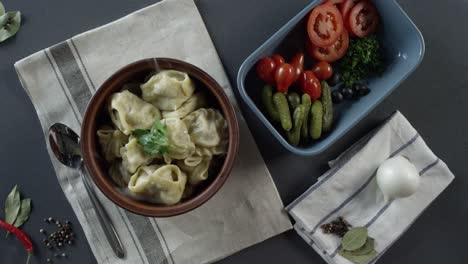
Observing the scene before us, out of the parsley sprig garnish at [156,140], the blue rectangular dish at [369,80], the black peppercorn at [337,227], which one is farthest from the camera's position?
the black peppercorn at [337,227]

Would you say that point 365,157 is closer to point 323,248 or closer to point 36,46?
point 323,248

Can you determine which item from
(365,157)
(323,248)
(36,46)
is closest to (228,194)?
(323,248)

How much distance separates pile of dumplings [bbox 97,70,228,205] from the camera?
134 centimetres

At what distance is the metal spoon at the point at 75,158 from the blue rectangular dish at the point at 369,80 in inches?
20.5

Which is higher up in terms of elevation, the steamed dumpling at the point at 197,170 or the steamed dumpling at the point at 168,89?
the steamed dumpling at the point at 168,89

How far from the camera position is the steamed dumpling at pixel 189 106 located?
4.54ft

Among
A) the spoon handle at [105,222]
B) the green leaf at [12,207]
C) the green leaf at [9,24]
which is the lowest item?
the spoon handle at [105,222]

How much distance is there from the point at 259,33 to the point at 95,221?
78cm

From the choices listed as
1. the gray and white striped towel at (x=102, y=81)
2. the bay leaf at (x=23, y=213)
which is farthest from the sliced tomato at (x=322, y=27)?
the bay leaf at (x=23, y=213)

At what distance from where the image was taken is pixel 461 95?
1.66 metres

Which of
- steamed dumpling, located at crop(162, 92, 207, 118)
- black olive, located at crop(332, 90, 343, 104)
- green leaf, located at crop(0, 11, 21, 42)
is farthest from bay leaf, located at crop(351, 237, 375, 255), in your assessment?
green leaf, located at crop(0, 11, 21, 42)

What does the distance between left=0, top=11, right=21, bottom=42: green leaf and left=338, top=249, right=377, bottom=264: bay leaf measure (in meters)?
1.23

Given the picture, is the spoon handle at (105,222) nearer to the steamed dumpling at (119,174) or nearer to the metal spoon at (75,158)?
the metal spoon at (75,158)

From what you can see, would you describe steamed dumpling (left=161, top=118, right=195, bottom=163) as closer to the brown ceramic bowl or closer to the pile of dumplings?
the pile of dumplings
